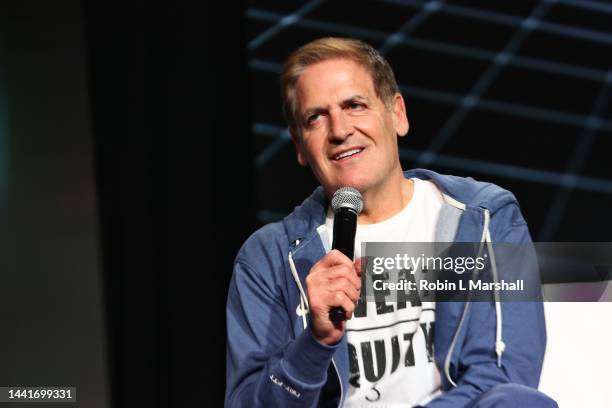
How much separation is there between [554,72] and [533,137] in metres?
0.21

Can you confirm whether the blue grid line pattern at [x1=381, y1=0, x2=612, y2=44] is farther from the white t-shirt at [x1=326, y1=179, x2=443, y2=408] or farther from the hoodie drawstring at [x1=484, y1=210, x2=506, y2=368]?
the white t-shirt at [x1=326, y1=179, x2=443, y2=408]

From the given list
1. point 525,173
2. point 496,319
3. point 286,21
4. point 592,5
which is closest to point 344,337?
point 496,319

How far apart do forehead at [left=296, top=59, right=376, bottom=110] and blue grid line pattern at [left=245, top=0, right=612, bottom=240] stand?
884 mm

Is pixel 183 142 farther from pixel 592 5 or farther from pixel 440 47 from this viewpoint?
pixel 592 5

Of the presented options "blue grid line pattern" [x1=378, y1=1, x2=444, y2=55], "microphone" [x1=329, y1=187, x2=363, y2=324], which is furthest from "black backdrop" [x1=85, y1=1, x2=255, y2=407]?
"microphone" [x1=329, y1=187, x2=363, y2=324]

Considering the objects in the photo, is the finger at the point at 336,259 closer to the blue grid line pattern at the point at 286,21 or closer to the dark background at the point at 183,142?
the dark background at the point at 183,142

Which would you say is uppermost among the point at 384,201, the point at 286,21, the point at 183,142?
the point at 286,21

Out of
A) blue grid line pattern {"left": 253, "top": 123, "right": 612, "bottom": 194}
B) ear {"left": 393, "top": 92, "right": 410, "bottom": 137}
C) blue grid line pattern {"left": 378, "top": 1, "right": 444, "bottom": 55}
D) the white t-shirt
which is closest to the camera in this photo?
the white t-shirt

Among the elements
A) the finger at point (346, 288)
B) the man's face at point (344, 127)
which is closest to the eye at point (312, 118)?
the man's face at point (344, 127)

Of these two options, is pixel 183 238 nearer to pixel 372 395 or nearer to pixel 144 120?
pixel 144 120

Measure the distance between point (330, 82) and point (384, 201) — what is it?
282 mm

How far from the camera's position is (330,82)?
1.91m

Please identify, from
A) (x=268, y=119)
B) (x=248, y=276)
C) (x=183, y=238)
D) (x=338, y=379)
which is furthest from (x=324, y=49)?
(x=183, y=238)

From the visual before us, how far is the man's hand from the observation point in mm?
1458
